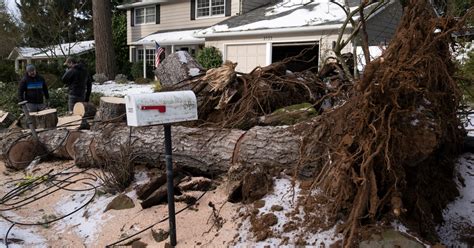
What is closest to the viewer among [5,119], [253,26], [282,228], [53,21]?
[282,228]

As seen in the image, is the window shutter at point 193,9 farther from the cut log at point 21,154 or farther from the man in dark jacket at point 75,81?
the cut log at point 21,154

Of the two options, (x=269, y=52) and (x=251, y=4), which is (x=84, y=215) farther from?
(x=251, y=4)

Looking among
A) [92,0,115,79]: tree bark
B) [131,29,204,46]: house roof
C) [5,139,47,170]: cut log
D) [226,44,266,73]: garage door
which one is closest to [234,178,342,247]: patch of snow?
[5,139,47,170]: cut log

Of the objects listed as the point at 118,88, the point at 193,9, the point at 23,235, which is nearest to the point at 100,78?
the point at 118,88

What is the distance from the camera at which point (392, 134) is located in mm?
2941

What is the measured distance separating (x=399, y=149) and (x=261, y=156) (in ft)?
5.23

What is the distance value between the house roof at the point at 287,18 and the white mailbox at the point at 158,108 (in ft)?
39.6

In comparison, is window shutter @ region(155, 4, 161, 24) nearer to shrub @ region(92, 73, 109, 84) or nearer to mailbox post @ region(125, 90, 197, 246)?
shrub @ region(92, 73, 109, 84)

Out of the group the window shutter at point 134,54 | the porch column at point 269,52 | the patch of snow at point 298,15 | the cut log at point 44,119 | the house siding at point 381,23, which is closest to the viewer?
the cut log at point 44,119

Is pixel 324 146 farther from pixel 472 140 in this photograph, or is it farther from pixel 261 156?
pixel 472 140

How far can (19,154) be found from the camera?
6.57m

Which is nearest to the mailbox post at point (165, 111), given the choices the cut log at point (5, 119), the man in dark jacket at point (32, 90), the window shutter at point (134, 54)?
the man in dark jacket at point (32, 90)

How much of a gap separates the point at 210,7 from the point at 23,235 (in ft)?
63.1

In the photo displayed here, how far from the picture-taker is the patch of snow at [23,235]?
4.02 m
